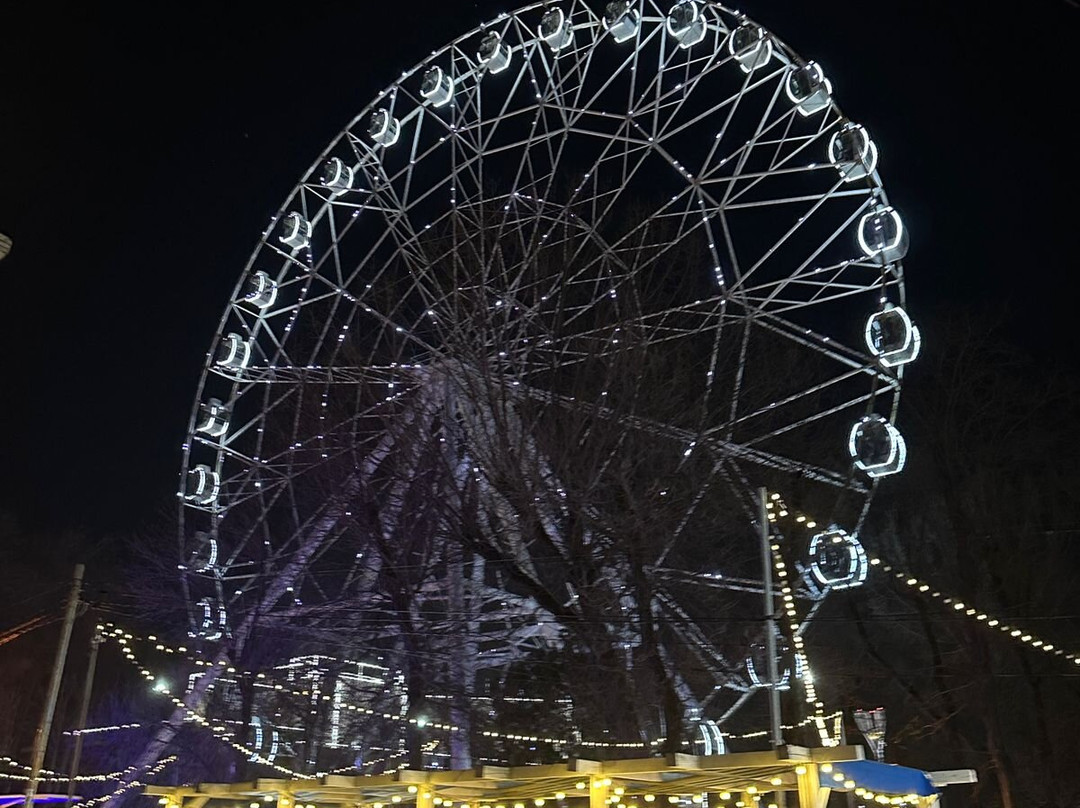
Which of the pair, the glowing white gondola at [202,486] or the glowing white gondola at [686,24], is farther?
the glowing white gondola at [202,486]

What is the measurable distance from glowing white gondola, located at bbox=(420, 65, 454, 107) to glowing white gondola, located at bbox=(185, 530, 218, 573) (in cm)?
817

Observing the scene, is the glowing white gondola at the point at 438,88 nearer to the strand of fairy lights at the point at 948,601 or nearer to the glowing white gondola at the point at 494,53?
the glowing white gondola at the point at 494,53

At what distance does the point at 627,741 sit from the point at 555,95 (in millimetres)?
9753

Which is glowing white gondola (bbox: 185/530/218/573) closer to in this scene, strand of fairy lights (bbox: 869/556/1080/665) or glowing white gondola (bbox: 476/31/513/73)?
glowing white gondola (bbox: 476/31/513/73)

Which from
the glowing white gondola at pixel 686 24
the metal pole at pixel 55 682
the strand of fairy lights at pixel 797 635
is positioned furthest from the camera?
the glowing white gondola at pixel 686 24

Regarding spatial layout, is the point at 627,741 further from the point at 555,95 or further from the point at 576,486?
the point at 555,95

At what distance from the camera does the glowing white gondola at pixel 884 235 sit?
14.1 metres

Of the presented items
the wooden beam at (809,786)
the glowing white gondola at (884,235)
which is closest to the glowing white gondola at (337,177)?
the glowing white gondola at (884,235)

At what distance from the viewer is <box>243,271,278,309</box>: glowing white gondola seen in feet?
62.4

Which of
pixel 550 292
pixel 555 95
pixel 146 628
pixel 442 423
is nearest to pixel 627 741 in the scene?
pixel 442 423

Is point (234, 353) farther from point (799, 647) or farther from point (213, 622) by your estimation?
point (799, 647)

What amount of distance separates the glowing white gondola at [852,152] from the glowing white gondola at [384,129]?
7447 mm

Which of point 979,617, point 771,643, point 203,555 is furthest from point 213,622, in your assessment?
point 979,617

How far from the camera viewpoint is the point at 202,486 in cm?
1817
